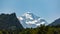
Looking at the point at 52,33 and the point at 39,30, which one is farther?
the point at 52,33

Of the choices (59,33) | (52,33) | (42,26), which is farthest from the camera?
(59,33)

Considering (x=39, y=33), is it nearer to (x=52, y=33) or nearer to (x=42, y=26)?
(x=42, y=26)

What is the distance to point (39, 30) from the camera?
317ft

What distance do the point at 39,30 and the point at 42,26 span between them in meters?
3.87

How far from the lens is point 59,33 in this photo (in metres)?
152

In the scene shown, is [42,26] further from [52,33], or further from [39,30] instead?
[52,33]

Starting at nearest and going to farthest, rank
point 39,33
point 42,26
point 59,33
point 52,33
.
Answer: point 42,26, point 39,33, point 52,33, point 59,33

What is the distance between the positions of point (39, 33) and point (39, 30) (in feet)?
12.0

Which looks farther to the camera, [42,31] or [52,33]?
[52,33]

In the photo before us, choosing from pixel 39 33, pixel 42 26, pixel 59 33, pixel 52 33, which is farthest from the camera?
pixel 59 33

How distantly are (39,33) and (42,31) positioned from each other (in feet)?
17.8


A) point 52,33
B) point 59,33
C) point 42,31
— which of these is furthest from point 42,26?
point 59,33

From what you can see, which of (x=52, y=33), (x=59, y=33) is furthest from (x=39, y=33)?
(x=59, y=33)

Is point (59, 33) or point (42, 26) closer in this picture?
point (42, 26)
